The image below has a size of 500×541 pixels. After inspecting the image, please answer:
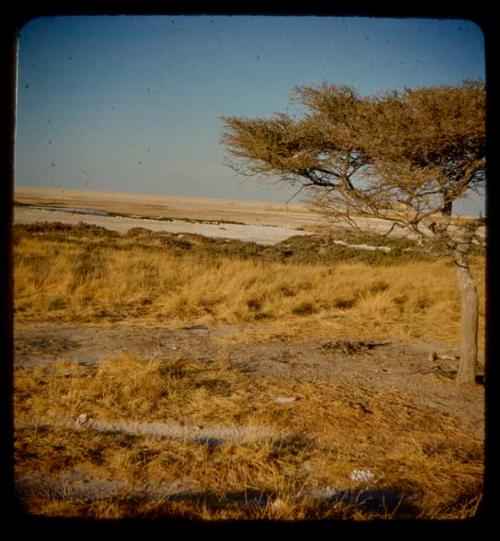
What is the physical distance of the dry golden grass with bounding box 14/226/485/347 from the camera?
25.2ft

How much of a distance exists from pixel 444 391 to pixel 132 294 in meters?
6.87

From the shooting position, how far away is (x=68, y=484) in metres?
2.64

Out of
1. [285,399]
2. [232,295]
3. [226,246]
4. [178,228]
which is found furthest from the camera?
[178,228]

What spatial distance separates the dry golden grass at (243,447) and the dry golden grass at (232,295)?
322 centimetres

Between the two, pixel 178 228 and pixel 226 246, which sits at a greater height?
pixel 178 228

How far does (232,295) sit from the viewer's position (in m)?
9.08

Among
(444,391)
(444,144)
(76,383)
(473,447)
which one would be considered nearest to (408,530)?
(473,447)

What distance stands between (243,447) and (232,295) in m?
5.99

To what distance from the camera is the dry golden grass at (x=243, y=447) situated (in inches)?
98.0

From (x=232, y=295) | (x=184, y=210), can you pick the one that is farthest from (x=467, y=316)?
(x=184, y=210)

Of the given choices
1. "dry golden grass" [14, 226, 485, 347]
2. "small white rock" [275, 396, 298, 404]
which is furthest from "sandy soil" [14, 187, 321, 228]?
"small white rock" [275, 396, 298, 404]

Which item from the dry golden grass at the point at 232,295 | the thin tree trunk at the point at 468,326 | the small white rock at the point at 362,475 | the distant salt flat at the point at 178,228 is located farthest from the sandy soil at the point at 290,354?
the distant salt flat at the point at 178,228

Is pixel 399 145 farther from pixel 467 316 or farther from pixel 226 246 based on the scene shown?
pixel 226 246

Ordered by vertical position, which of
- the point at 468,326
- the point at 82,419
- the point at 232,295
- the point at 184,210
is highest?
the point at 184,210
